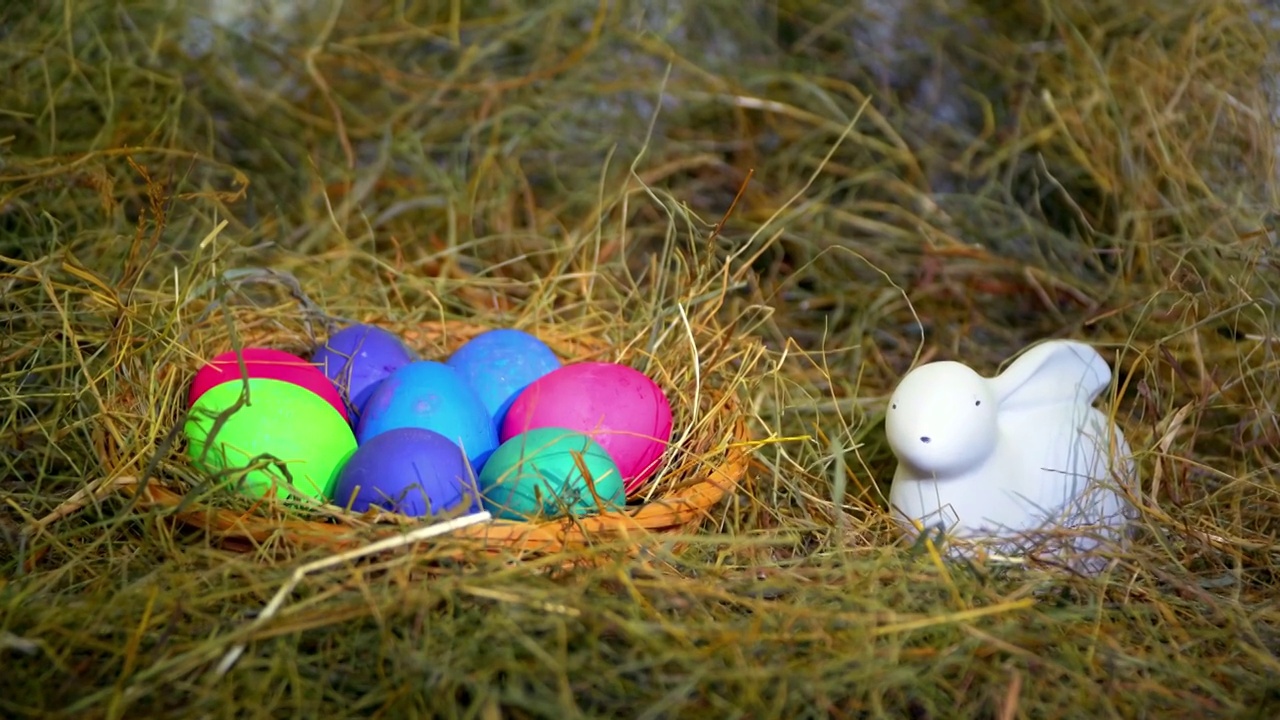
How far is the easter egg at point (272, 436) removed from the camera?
180 centimetres

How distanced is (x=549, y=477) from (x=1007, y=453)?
28.2 inches

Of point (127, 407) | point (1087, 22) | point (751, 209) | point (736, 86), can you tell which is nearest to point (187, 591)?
point (127, 407)

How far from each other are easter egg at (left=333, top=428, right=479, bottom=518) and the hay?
0.11 m

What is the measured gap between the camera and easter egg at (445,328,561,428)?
214 centimetres

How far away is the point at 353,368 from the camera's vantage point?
2164 mm

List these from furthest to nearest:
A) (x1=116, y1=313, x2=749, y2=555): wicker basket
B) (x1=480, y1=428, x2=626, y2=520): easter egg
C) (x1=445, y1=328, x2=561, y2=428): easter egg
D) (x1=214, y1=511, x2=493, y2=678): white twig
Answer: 1. (x1=445, y1=328, x2=561, y2=428): easter egg
2. (x1=480, y1=428, x2=626, y2=520): easter egg
3. (x1=116, y1=313, x2=749, y2=555): wicker basket
4. (x1=214, y1=511, x2=493, y2=678): white twig

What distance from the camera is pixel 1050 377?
6.45 feet

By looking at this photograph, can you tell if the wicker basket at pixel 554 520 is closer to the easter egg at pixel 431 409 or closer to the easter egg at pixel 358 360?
the easter egg at pixel 431 409

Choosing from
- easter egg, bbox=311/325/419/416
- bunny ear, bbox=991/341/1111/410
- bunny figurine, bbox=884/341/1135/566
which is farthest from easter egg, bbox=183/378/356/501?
bunny ear, bbox=991/341/1111/410

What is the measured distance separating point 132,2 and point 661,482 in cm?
189

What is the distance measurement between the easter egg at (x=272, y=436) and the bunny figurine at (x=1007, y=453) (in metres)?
0.86

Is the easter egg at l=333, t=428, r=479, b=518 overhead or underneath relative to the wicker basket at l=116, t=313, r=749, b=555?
overhead

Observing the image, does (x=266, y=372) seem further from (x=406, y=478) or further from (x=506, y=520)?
(x=506, y=520)

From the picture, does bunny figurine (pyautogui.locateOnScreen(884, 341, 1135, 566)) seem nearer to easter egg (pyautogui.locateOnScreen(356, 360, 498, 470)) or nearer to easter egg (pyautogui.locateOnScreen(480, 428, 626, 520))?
easter egg (pyautogui.locateOnScreen(480, 428, 626, 520))
